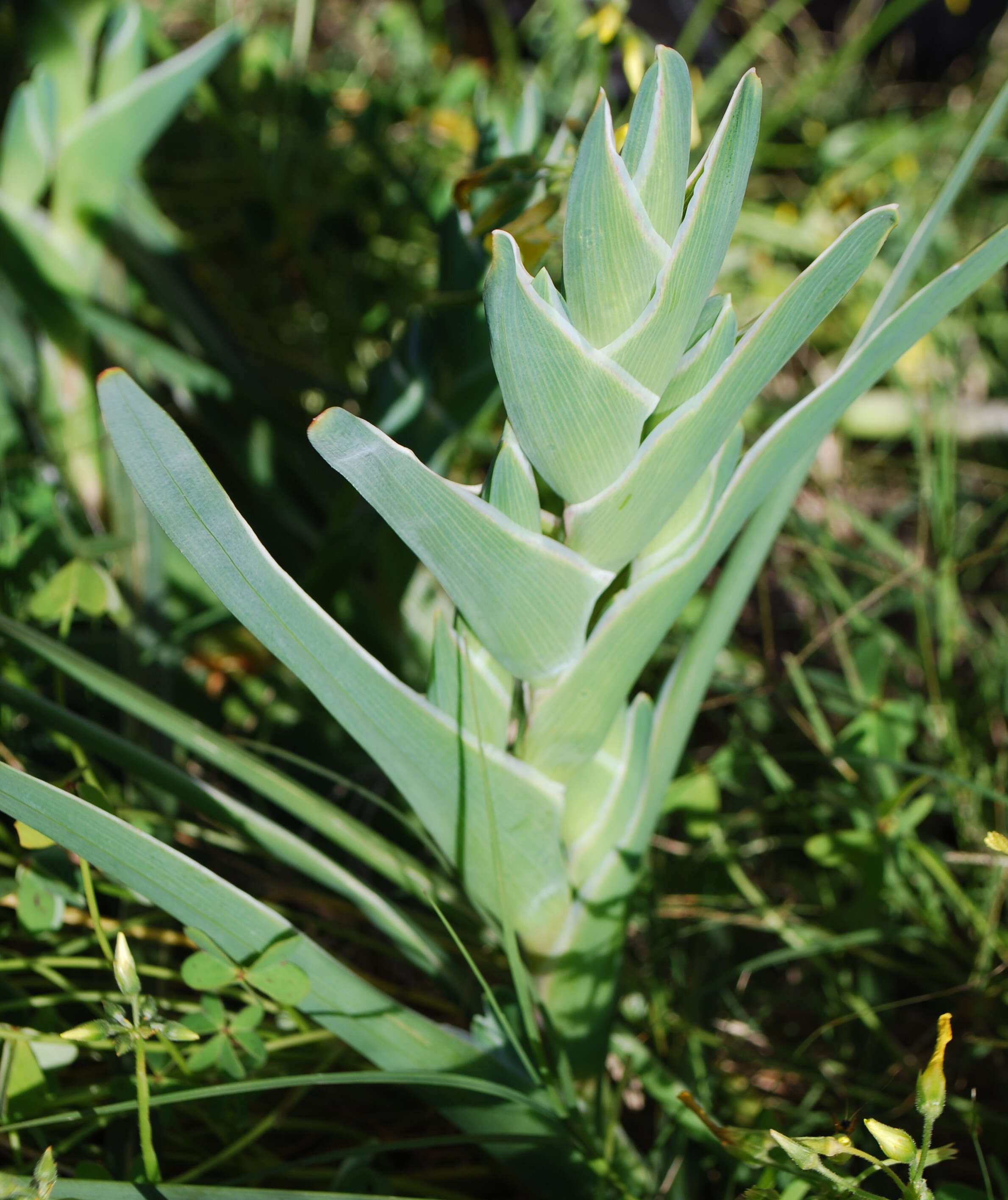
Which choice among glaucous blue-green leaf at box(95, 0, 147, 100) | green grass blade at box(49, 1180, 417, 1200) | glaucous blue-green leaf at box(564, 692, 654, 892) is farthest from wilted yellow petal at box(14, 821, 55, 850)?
glaucous blue-green leaf at box(95, 0, 147, 100)

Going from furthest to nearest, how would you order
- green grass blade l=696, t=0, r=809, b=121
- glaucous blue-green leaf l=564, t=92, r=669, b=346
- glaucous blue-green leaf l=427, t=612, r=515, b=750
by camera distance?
green grass blade l=696, t=0, r=809, b=121, glaucous blue-green leaf l=427, t=612, r=515, b=750, glaucous blue-green leaf l=564, t=92, r=669, b=346

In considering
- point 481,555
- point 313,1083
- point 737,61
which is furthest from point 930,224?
point 737,61

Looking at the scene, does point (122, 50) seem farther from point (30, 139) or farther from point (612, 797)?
point (612, 797)

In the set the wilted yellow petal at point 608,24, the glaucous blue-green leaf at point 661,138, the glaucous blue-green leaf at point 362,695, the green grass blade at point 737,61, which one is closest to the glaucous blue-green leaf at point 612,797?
the glaucous blue-green leaf at point 362,695

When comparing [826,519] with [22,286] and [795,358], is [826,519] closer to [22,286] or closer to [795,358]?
[795,358]

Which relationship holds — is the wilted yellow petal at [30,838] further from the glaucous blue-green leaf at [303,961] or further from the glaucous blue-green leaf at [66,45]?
the glaucous blue-green leaf at [66,45]

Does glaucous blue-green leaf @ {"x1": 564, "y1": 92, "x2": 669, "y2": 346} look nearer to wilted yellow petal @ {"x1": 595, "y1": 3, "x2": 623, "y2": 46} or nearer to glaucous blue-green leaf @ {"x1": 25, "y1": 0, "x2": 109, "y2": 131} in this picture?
wilted yellow petal @ {"x1": 595, "y1": 3, "x2": 623, "y2": 46}

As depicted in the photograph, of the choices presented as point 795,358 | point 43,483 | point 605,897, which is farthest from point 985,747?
point 43,483
